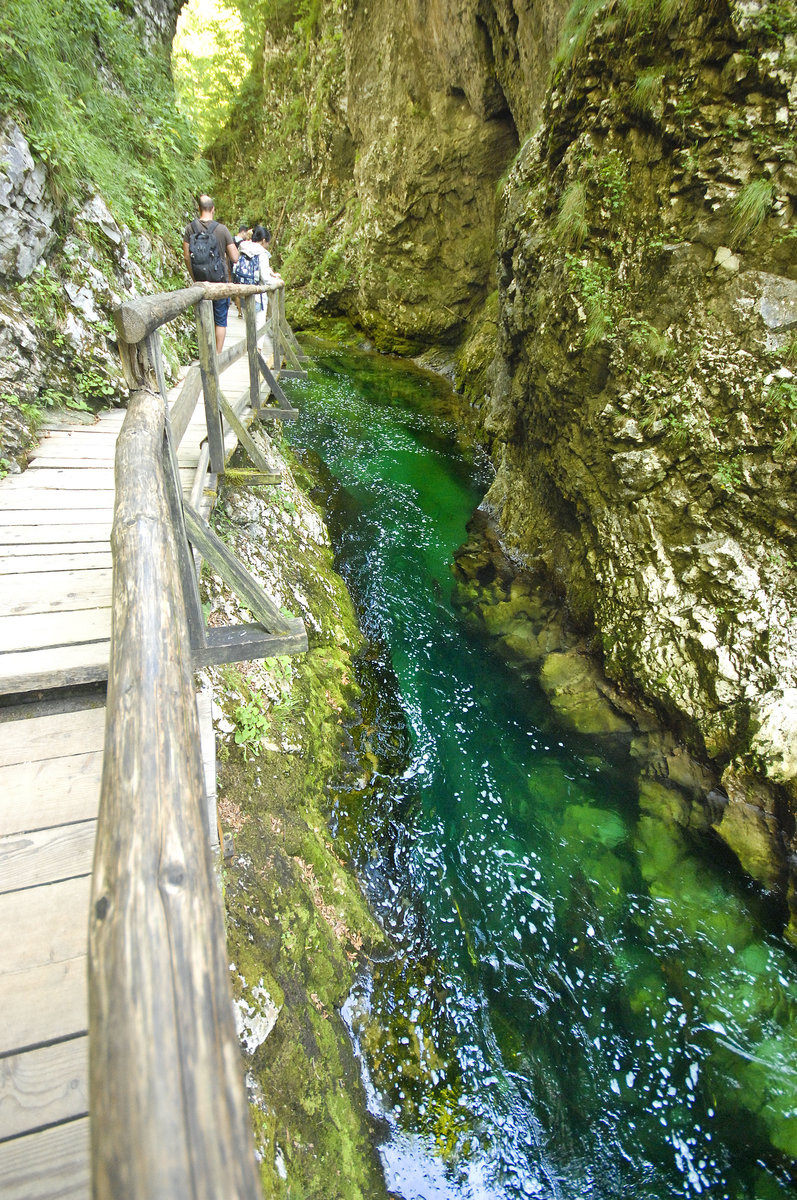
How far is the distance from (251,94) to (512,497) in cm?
2467

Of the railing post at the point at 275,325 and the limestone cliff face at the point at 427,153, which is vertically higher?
the limestone cliff face at the point at 427,153

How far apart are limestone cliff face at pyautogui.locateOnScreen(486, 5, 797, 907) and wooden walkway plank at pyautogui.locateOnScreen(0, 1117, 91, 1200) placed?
3.82 metres

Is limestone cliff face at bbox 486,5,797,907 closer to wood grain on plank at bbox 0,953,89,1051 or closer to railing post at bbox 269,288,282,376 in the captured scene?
wood grain on plank at bbox 0,953,89,1051

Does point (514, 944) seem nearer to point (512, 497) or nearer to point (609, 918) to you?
point (609, 918)

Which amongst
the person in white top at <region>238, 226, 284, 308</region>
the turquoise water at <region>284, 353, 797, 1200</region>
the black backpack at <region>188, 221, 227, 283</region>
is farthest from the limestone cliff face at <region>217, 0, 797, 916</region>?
the person in white top at <region>238, 226, 284, 308</region>

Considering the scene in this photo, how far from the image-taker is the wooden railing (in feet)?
2.17

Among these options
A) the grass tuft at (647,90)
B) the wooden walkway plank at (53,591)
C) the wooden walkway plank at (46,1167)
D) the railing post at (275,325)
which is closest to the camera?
the wooden walkway plank at (46,1167)

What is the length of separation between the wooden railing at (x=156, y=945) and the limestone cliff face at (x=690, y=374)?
3808 mm

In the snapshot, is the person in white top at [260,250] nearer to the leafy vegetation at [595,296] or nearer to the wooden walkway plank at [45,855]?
the leafy vegetation at [595,296]

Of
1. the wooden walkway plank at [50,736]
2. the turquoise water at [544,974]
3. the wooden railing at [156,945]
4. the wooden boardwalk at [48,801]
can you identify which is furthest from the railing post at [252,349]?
the wooden railing at [156,945]

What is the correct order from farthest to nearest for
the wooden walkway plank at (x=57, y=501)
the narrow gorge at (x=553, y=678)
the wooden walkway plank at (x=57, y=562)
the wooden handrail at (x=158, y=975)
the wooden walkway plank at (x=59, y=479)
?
the wooden walkway plank at (x=59, y=479) → the wooden walkway plank at (x=57, y=501) → the wooden walkway plank at (x=57, y=562) → the narrow gorge at (x=553, y=678) → the wooden handrail at (x=158, y=975)

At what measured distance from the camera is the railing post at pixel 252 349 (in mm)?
5957

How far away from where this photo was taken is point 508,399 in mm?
7207

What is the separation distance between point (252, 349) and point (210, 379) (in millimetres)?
2495
